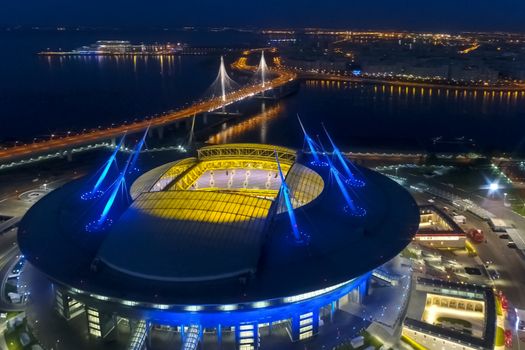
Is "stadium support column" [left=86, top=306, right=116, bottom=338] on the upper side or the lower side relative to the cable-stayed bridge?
upper

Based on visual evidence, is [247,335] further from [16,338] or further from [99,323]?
[16,338]

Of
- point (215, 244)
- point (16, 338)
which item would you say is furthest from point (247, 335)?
point (16, 338)

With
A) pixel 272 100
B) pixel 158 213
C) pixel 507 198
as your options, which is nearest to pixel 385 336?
pixel 158 213

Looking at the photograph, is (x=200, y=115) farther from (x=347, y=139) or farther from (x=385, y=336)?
(x=385, y=336)

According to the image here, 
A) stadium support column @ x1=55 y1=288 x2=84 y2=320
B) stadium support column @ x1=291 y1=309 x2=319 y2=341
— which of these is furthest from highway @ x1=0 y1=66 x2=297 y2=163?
stadium support column @ x1=291 y1=309 x2=319 y2=341

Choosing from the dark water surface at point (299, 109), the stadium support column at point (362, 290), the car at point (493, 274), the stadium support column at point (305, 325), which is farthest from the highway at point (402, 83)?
the stadium support column at point (305, 325)

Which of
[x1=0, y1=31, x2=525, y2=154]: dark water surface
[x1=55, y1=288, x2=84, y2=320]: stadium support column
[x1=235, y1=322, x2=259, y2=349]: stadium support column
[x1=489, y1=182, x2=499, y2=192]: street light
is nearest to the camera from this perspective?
[x1=235, y1=322, x2=259, y2=349]: stadium support column

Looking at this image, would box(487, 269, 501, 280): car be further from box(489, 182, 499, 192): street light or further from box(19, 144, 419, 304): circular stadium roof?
box(489, 182, 499, 192): street light
